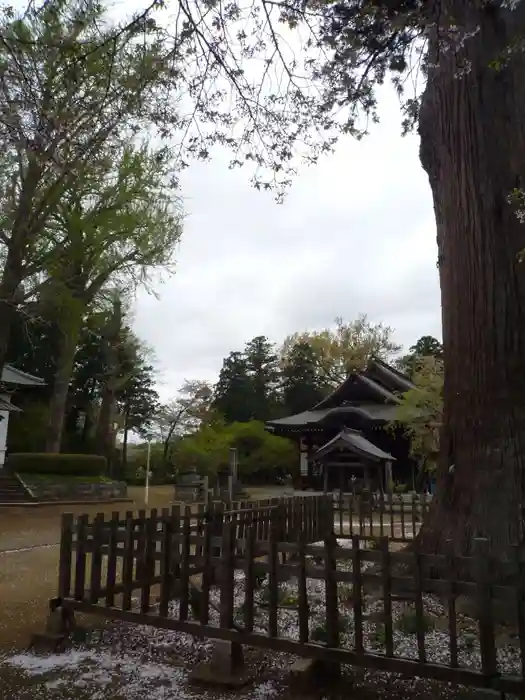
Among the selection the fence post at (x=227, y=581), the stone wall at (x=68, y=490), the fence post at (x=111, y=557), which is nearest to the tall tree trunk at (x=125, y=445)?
the stone wall at (x=68, y=490)

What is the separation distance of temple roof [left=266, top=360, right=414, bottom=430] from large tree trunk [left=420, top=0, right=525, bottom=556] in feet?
54.4

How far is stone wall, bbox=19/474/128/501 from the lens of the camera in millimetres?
18469

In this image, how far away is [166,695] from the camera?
3.45 m

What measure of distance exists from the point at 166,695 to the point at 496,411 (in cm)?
344

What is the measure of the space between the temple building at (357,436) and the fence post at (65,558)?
47.4 feet

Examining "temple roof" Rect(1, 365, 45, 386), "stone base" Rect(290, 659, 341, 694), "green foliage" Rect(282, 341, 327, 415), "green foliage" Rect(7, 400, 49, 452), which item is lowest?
"stone base" Rect(290, 659, 341, 694)

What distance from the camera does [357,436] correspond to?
1975cm

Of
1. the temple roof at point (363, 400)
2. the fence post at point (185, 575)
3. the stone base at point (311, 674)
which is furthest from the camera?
the temple roof at point (363, 400)

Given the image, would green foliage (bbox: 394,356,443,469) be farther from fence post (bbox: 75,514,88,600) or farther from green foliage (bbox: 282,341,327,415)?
green foliage (bbox: 282,341,327,415)

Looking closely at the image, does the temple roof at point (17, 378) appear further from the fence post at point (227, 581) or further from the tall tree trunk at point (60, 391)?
the fence post at point (227, 581)

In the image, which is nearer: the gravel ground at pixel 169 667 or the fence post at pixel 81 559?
the gravel ground at pixel 169 667

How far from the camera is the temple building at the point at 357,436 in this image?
1953 centimetres

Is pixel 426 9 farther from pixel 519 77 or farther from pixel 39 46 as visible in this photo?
pixel 39 46

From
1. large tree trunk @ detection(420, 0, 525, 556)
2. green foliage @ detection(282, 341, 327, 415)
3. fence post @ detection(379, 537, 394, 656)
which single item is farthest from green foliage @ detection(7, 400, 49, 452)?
fence post @ detection(379, 537, 394, 656)
